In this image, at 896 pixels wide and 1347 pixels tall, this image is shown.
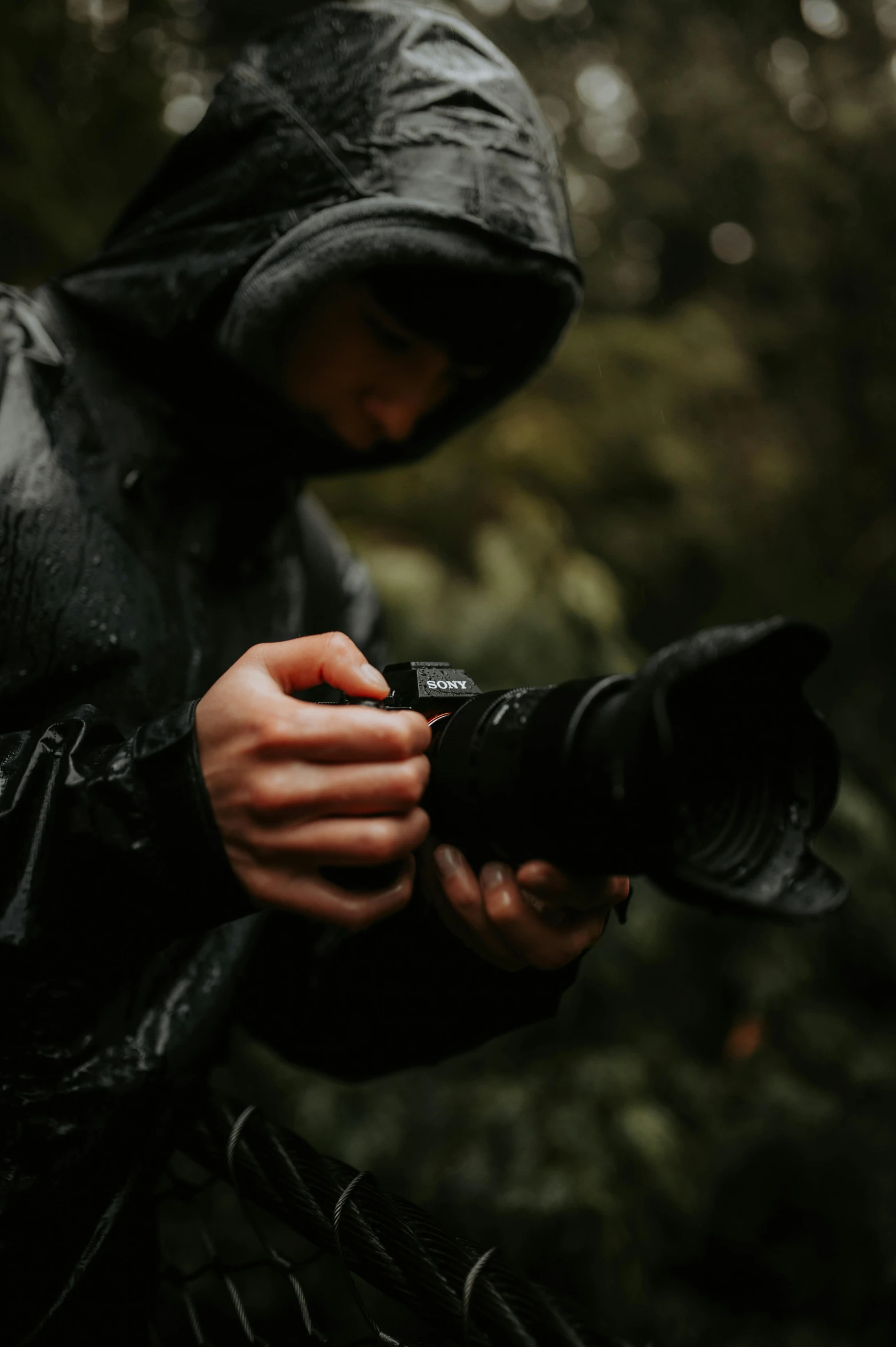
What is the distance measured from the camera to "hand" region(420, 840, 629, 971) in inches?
0.6

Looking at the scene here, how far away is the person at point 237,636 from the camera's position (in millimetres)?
748

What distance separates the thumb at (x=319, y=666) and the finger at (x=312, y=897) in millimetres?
160

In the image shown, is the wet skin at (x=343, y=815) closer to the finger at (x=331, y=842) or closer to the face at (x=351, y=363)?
the finger at (x=331, y=842)

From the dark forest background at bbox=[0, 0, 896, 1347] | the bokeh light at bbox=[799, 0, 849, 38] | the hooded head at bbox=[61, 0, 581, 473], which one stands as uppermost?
the bokeh light at bbox=[799, 0, 849, 38]

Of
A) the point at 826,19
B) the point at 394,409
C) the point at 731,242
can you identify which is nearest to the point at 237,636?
the point at 394,409

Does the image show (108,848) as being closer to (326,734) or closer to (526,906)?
(326,734)

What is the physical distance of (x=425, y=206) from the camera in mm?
1213

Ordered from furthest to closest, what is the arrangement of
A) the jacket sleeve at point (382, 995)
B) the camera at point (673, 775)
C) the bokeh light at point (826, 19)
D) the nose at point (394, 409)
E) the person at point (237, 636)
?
the bokeh light at point (826, 19), the nose at point (394, 409), the jacket sleeve at point (382, 995), the person at point (237, 636), the camera at point (673, 775)

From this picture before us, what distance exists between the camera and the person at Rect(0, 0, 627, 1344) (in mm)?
748

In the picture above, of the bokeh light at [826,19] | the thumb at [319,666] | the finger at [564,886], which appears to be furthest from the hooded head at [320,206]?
the bokeh light at [826,19]

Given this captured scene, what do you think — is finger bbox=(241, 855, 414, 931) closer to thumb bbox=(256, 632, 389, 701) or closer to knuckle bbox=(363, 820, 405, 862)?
knuckle bbox=(363, 820, 405, 862)

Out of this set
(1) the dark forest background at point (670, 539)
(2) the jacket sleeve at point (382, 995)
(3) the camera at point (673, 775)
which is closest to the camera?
(3) the camera at point (673, 775)

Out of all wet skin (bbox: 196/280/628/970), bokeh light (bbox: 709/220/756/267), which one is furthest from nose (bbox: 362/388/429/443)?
bokeh light (bbox: 709/220/756/267)

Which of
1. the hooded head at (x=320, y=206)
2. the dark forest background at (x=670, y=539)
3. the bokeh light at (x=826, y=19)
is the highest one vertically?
the bokeh light at (x=826, y=19)
